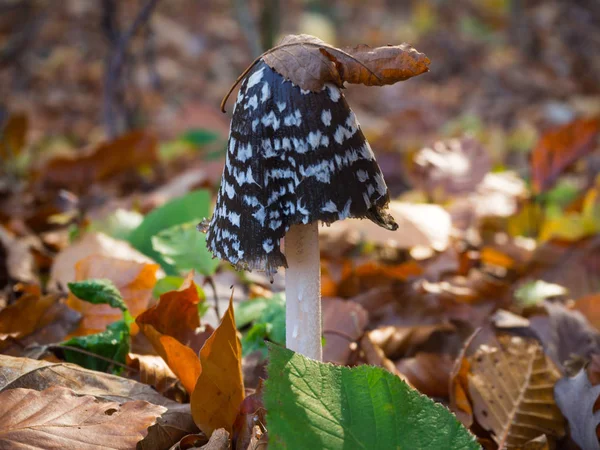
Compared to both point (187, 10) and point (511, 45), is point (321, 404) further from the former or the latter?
point (187, 10)

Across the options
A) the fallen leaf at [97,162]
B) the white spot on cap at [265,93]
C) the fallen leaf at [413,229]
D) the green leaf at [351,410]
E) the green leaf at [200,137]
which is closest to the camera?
the green leaf at [351,410]

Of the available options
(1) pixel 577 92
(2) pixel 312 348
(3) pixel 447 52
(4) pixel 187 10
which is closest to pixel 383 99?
(3) pixel 447 52

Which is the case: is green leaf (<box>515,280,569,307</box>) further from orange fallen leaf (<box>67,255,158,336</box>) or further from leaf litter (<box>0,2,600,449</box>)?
orange fallen leaf (<box>67,255,158,336</box>)

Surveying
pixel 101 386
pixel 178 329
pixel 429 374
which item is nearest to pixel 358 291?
pixel 429 374

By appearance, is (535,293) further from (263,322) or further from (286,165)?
(286,165)

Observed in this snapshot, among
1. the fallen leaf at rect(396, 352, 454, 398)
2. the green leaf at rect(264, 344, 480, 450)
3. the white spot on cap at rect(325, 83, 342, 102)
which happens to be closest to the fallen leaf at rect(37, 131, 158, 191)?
the fallen leaf at rect(396, 352, 454, 398)

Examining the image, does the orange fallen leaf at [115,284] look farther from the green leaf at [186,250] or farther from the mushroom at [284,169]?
the mushroom at [284,169]

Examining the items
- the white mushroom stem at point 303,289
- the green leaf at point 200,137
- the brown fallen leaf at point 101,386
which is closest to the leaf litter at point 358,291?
the brown fallen leaf at point 101,386

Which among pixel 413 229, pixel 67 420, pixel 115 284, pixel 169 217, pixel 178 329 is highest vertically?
pixel 413 229
